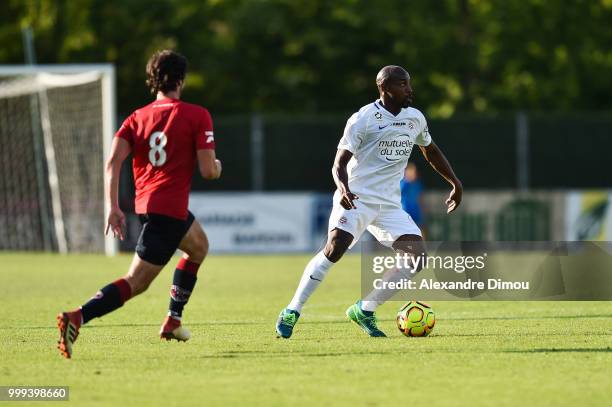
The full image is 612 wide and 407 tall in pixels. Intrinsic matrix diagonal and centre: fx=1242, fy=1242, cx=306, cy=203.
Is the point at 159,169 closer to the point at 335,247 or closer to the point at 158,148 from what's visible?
the point at 158,148

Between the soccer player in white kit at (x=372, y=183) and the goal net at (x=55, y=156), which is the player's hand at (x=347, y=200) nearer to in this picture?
the soccer player in white kit at (x=372, y=183)

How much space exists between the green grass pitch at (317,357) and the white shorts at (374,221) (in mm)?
862

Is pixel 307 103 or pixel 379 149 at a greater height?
pixel 379 149

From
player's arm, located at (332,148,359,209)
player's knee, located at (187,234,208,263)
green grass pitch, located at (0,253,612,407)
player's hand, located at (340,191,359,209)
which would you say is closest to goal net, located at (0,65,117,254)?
green grass pitch, located at (0,253,612,407)

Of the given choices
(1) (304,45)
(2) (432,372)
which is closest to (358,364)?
(2) (432,372)

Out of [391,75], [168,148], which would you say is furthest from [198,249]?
[391,75]

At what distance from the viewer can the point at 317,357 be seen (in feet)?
29.1

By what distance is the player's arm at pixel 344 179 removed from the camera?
971 cm

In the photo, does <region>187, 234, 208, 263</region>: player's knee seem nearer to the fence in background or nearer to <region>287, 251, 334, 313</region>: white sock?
<region>287, 251, 334, 313</region>: white sock

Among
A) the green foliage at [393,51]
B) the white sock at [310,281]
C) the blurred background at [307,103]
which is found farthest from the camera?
the green foliage at [393,51]

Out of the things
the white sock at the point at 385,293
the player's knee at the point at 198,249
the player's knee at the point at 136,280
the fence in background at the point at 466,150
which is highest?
the player's knee at the point at 198,249

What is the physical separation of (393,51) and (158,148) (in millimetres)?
30244

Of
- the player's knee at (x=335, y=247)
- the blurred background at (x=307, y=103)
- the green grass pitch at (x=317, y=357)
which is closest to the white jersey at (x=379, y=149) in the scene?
the player's knee at (x=335, y=247)

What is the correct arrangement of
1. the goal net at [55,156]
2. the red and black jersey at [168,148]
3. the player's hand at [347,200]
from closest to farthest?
the red and black jersey at [168,148] → the player's hand at [347,200] → the goal net at [55,156]
